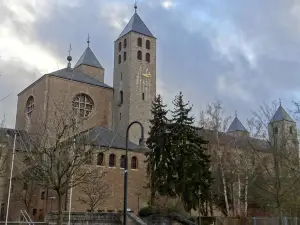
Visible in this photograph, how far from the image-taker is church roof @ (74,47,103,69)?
72.8 meters

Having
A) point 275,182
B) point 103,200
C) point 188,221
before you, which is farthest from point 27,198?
point 275,182

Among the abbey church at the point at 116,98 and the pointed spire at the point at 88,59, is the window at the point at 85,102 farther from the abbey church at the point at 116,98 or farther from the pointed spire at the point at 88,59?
the pointed spire at the point at 88,59

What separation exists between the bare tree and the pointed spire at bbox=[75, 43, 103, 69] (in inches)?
1498

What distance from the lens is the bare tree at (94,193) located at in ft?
114

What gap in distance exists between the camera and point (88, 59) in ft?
242

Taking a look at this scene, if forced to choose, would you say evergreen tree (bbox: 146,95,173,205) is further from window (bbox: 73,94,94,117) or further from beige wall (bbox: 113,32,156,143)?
window (bbox: 73,94,94,117)

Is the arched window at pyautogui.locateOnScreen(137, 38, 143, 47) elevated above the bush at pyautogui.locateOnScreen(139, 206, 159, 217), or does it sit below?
above

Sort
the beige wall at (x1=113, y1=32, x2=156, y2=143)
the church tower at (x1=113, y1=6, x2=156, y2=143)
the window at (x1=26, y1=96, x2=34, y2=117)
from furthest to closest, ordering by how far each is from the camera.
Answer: the church tower at (x1=113, y1=6, x2=156, y2=143) → the beige wall at (x1=113, y1=32, x2=156, y2=143) → the window at (x1=26, y1=96, x2=34, y2=117)

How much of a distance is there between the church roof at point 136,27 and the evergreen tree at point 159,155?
2496 centimetres

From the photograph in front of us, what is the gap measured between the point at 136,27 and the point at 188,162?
33.5 meters

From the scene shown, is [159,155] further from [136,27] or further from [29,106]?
[136,27]

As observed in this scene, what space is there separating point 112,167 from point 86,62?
3547 centimetres

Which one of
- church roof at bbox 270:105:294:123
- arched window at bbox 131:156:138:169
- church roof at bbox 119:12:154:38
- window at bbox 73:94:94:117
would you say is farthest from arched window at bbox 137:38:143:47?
arched window at bbox 131:156:138:169

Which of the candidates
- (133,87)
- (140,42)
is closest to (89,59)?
(140,42)
